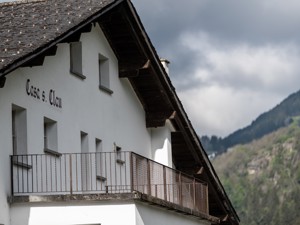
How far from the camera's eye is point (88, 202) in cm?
2892

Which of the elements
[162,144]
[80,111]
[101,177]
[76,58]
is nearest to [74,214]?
[101,177]

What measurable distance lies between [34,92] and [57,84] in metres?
1.65

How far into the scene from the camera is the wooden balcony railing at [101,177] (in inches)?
1169

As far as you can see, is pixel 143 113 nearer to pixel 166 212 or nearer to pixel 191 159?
pixel 191 159

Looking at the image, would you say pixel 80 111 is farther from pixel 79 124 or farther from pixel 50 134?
pixel 50 134

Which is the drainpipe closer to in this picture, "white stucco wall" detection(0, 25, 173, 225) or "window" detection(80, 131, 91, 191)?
"white stucco wall" detection(0, 25, 173, 225)

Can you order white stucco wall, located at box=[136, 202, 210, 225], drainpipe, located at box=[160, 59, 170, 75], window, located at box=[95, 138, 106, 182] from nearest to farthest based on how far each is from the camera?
1. white stucco wall, located at box=[136, 202, 210, 225]
2. window, located at box=[95, 138, 106, 182]
3. drainpipe, located at box=[160, 59, 170, 75]

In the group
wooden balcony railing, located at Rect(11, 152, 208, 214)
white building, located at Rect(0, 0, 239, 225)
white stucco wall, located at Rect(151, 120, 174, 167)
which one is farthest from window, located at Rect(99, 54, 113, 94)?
white stucco wall, located at Rect(151, 120, 174, 167)

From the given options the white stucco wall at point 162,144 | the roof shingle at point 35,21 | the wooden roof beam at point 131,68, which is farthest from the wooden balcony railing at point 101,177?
the roof shingle at point 35,21

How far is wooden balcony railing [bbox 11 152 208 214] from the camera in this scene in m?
29.7

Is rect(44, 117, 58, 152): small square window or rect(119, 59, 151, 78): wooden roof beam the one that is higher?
rect(119, 59, 151, 78): wooden roof beam

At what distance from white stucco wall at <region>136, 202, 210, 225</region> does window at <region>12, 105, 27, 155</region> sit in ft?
9.89

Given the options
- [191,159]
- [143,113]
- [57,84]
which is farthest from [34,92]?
[191,159]

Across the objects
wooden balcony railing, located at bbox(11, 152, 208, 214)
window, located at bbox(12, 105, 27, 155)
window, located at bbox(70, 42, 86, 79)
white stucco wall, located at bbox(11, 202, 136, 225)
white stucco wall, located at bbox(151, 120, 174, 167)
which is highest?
window, located at bbox(70, 42, 86, 79)
